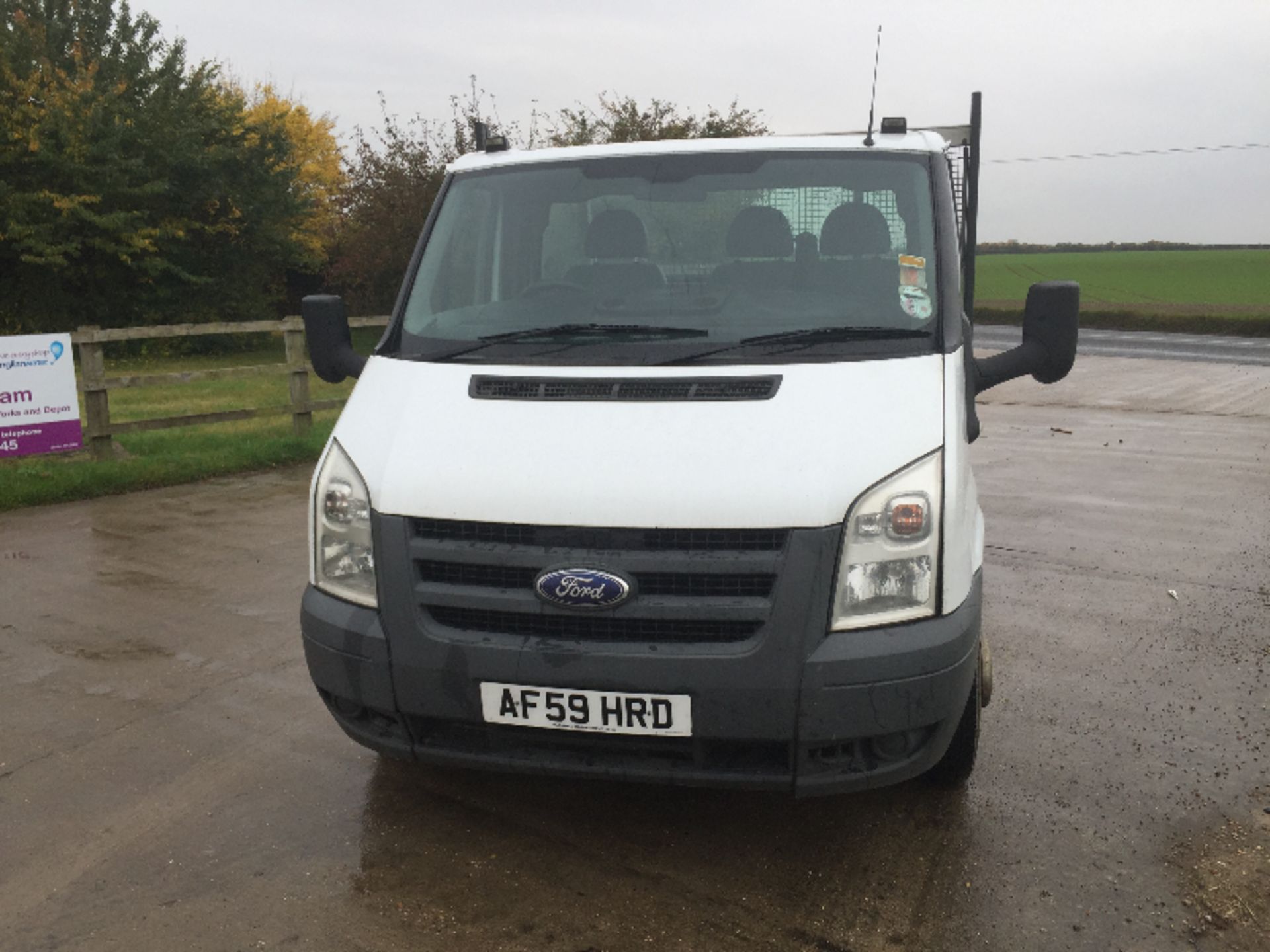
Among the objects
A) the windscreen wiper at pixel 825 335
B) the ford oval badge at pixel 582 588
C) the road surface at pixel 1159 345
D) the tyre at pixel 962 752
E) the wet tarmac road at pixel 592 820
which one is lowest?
the road surface at pixel 1159 345

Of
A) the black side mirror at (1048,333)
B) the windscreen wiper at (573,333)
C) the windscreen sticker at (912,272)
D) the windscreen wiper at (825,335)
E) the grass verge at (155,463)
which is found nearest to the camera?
the windscreen wiper at (825,335)

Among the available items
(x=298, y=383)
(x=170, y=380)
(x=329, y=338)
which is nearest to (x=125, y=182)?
(x=298, y=383)

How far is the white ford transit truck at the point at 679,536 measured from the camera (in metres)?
2.94

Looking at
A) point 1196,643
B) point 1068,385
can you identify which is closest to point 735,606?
point 1196,643

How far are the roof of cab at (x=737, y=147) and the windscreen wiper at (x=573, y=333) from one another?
77 centimetres

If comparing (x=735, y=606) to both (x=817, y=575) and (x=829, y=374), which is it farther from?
(x=829, y=374)

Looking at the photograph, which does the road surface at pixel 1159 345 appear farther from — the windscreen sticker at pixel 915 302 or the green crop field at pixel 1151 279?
the windscreen sticker at pixel 915 302

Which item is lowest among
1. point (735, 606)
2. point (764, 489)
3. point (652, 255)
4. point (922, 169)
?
point (735, 606)

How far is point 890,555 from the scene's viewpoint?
3.00 metres

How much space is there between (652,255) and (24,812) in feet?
8.97

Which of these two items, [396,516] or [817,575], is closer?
[817,575]

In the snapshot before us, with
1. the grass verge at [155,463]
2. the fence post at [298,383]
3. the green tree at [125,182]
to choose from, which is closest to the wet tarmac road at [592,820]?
the grass verge at [155,463]

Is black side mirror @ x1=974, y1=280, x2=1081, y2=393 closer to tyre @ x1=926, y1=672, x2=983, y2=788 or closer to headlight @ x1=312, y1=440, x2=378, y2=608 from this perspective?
tyre @ x1=926, y1=672, x2=983, y2=788

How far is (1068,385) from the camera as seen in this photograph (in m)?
18.2
